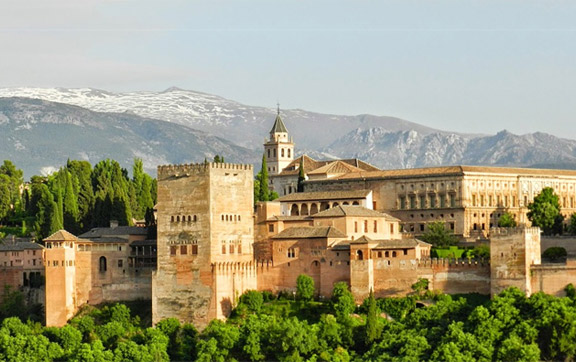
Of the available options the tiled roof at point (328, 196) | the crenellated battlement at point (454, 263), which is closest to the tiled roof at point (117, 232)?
the tiled roof at point (328, 196)

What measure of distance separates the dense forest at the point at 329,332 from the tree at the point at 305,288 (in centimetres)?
6

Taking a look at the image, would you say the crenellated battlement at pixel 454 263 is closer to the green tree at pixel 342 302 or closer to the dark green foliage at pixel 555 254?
the green tree at pixel 342 302

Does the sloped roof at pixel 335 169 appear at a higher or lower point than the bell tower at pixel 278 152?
lower

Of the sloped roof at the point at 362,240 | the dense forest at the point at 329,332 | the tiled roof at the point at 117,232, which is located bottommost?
the dense forest at the point at 329,332

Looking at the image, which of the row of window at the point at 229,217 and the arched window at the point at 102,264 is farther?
the arched window at the point at 102,264

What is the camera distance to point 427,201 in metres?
101

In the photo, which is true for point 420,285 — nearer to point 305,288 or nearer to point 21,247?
point 305,288

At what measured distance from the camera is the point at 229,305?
262ft

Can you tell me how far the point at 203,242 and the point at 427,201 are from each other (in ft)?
86.6

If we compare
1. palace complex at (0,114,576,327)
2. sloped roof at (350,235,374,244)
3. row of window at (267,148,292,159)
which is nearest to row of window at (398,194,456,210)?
palace complex at (0,114,576,327)

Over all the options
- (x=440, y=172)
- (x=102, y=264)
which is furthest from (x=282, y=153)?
(x=102, y=264)

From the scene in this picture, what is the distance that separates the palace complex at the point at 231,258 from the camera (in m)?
76.9

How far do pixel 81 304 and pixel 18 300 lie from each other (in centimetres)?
591

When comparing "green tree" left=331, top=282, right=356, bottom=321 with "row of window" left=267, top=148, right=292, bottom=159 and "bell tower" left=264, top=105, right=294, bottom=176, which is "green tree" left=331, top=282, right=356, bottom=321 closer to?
"bell tower" left=264, top=105, right=294, bottom=176
